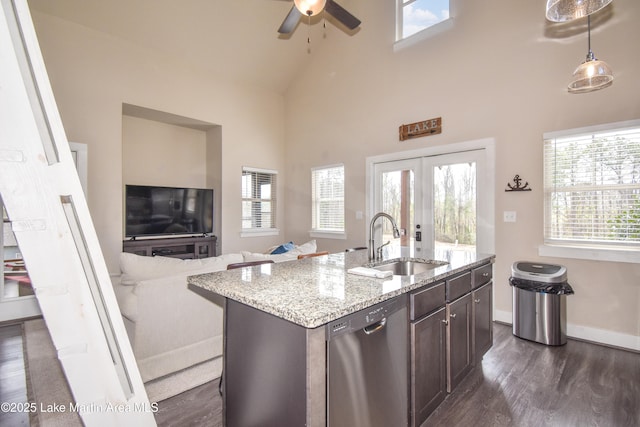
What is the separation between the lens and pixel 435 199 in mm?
4238

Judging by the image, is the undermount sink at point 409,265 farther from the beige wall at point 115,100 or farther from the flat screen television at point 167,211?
the flat screen television at point 167,211

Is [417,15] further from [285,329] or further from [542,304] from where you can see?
[285,329]

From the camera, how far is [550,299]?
9.68ft

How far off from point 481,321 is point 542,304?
1121 millimetres

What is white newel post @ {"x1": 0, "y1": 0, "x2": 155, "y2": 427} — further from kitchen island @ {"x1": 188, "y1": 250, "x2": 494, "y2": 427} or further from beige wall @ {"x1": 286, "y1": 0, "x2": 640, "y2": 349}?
beige wall @ {"x1": 286, "y1": 0, "x2": 640, "y2": 349}

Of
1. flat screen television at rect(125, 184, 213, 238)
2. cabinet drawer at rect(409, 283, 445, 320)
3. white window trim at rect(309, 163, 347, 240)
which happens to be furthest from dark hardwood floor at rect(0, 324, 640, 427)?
white window trim at rect(309, 163, 347, 240)

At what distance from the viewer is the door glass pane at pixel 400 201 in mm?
4480

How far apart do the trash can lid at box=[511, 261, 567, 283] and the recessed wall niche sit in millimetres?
4558

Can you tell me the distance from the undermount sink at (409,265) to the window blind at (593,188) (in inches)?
79.0

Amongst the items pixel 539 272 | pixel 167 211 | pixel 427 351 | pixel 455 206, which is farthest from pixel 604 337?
pixel 167 211

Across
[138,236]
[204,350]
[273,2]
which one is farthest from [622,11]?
[138,236]

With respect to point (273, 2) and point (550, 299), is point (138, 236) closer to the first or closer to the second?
point (273, 2)

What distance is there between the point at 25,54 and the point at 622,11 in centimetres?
447

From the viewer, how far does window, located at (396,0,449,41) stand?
4266 millimetres
